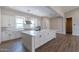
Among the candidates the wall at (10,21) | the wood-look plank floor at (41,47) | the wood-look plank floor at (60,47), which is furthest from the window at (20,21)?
the wood-look plank floor at (60,47)

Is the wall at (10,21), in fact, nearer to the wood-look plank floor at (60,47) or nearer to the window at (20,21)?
the window at (20,21)

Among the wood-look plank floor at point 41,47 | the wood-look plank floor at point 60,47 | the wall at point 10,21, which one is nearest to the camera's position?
the wood-look plank floor at point 41,47

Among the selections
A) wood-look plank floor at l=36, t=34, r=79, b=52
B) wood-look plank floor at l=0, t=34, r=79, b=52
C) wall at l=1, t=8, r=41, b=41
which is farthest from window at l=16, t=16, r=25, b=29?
wood-look plank floor at l=36, t=34, r=79, b=52

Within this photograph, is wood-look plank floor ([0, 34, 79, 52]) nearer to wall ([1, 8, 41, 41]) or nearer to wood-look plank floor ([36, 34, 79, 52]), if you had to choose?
wood-look plank floor ([36, 34, 79, 52])

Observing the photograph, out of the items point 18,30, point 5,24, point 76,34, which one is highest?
point 5,24

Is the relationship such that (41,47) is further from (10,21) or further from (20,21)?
(10,21)

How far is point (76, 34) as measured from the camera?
6957 mm

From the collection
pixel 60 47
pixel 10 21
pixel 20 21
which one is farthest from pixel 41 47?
pixel 10 21

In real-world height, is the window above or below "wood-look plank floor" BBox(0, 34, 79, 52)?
above

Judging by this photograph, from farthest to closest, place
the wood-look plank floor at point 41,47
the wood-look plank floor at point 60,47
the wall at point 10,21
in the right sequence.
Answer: the wood-look plank floor at point 60,47, the wall at point 10,21, the wood-look plank floor at point 41,47
